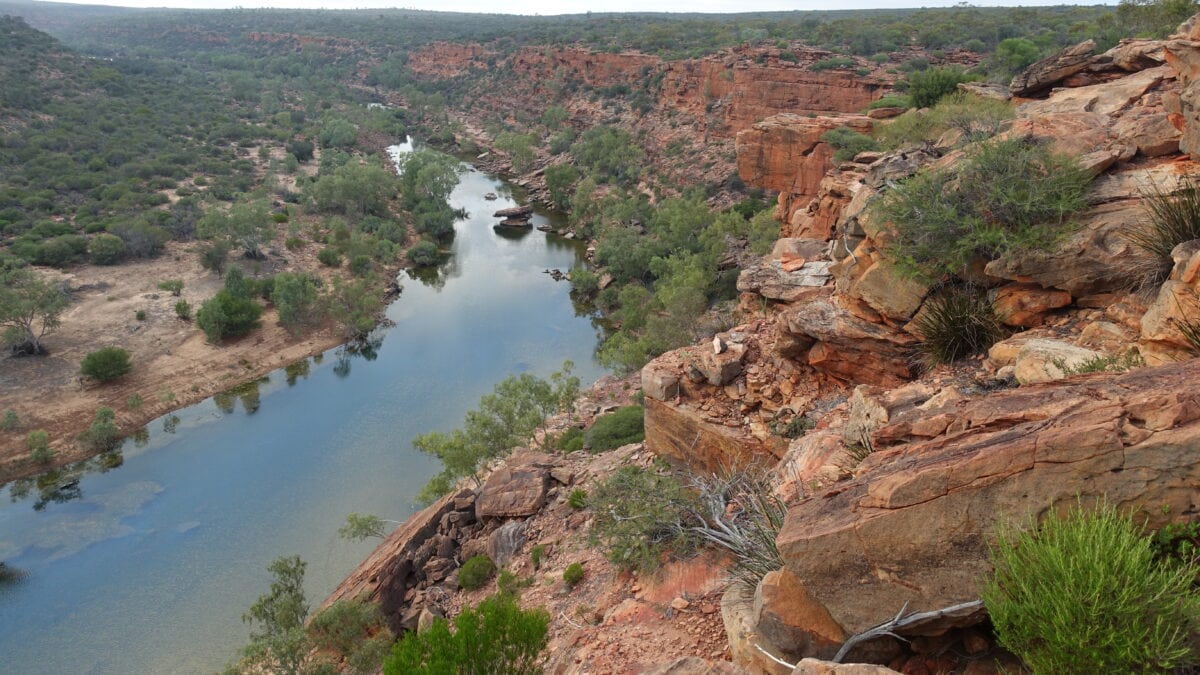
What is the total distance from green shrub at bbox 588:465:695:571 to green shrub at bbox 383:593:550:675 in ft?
10.3

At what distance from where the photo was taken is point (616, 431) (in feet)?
71.4

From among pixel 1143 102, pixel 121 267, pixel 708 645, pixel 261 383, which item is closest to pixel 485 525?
pixel 708 645

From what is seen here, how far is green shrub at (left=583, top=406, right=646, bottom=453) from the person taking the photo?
832 inches

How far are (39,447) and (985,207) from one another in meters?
33.4

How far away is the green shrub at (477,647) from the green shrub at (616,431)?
12.3 metres

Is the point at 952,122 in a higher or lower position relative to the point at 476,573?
higher

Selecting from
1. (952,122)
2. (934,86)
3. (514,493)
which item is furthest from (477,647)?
(934,86)

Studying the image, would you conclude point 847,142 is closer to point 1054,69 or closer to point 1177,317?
point 1054,69

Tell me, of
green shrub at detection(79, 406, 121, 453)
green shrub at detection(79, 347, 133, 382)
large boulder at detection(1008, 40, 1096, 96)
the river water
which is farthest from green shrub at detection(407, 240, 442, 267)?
large boulder at detection(1008, 40, 1096, 96)

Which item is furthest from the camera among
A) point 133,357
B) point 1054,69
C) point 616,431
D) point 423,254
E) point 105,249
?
point 423,254

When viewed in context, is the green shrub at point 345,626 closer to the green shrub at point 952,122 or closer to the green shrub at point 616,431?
the green shrub at point 616,431

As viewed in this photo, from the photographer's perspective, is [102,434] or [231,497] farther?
[102,434]

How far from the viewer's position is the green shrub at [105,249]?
40594mm

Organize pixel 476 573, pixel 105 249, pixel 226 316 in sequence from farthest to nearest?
pixel 105 249 → pixel 226 316 → pixel 476 573
